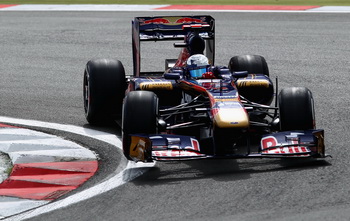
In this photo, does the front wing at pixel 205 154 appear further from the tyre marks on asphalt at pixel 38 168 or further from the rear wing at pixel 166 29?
the rear wing at pixel 166 29

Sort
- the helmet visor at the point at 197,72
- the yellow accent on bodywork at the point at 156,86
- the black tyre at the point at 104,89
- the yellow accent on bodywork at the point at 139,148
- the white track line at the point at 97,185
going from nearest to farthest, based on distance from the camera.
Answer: the white track line at the point at 97,185, the yellow accent on bodywork at the point at 139,148, the yellow accent on bodywork at the point at 156,86, the helmet visor at the point at 197,72, the black tyre at the point at 104,89

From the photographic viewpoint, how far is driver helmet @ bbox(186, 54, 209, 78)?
9.53 meters

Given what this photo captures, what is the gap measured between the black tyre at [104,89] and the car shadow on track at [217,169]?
2.03 meters

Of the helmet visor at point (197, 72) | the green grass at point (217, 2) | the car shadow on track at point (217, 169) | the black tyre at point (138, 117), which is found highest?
the helmet visor at point (197, 72)

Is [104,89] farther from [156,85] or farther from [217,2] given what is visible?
[217,2]

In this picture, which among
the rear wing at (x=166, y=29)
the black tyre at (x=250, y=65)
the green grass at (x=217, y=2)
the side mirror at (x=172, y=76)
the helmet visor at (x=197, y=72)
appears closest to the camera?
the side mirror at (x=172, y=76)

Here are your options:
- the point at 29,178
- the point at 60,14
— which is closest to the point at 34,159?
the point at 29,178

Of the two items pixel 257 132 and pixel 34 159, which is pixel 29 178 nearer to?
pixel 34 159

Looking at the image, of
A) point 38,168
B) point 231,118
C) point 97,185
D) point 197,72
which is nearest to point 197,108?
point 231,118

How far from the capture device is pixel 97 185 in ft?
25.2

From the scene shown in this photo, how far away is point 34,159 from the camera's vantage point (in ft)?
28.5

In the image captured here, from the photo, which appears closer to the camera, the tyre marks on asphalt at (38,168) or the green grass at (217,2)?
the tyre marks on asphalt at (38,168)

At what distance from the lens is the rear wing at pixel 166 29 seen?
10.9m

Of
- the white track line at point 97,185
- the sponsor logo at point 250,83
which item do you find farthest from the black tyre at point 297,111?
the white track line at point 97,185
